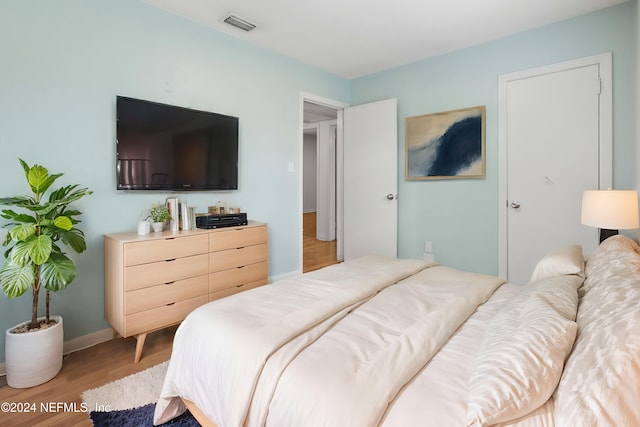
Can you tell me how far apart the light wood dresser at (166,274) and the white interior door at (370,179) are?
1.85 meters

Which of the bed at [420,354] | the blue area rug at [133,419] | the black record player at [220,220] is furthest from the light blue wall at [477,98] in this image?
the blue area rug at [133,419]

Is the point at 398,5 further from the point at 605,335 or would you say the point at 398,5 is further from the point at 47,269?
the point at 47,269

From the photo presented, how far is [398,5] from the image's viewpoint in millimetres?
2582

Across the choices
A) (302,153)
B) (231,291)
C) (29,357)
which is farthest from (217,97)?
(29,357)

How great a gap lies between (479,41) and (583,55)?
89cm

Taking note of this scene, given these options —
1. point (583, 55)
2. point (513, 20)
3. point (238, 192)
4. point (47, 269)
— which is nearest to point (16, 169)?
point (47, 269)

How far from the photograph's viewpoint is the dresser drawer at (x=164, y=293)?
207cm

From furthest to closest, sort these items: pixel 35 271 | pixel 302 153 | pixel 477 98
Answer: pixel 302 153 < pixel 477 98 < pixel 35 271

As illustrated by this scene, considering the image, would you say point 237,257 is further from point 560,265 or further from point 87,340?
point 560,265

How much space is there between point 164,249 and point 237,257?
0.61m

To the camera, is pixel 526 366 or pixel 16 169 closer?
pixel 526 366

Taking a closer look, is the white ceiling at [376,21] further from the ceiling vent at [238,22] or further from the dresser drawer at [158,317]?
the dresser drawer at [158,317]

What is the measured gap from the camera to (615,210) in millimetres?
1999

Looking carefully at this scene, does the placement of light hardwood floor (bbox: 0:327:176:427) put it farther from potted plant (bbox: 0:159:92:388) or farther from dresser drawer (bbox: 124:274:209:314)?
dresser drawer (bbox: 124:274:209:314)
